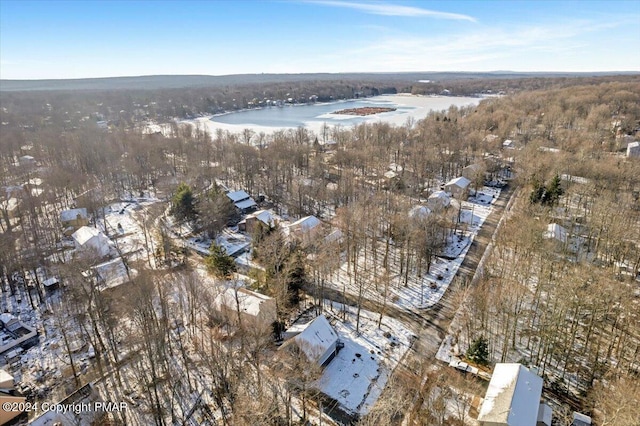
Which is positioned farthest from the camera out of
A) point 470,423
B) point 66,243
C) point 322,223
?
point 322,223

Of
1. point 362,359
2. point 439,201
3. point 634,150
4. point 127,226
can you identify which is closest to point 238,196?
point 127,226

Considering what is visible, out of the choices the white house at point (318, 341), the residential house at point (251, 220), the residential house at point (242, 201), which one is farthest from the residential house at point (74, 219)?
the white house at point (318, 341)

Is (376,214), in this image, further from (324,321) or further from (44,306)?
(44,306)

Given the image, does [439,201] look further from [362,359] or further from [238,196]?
[238,196]

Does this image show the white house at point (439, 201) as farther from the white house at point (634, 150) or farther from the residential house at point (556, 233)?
the white house at point (634, 150)

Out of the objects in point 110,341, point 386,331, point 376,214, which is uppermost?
point 376,214

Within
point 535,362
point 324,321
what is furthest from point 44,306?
point 535,362
